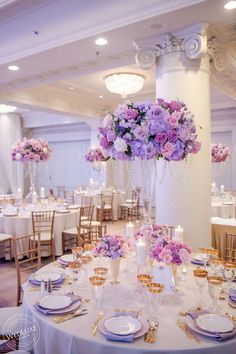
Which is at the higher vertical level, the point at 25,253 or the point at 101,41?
the point at 101,41

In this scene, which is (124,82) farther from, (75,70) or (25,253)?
(25,253)

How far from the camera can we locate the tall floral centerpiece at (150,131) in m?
2.37

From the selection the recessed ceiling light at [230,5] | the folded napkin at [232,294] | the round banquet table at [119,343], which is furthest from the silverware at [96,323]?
the recessed ceiling light at [230,5]

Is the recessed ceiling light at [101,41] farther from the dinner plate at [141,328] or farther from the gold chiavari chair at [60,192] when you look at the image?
the gold chiavari chair at [60,192]

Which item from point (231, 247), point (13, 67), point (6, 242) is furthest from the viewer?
point (6, 242)

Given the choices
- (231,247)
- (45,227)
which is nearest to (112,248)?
(231,247)

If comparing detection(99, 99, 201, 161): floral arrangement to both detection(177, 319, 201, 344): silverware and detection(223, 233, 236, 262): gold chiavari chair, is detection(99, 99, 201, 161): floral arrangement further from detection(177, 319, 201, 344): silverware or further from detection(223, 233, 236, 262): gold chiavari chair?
detection(223, 233, 236, 262): gold chiavari chair

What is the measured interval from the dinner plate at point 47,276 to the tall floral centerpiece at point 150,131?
1.09 meters

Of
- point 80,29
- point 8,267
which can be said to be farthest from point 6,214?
point 80,29

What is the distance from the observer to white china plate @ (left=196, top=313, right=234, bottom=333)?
1.87 m

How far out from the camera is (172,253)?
2277 mm

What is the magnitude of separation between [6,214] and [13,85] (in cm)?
279

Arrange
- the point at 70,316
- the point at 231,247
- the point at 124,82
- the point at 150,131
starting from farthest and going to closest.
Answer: the point at 124,82
the point at 231,247
the point at 150,131
the point at 70,316

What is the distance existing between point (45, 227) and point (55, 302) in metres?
4.25
